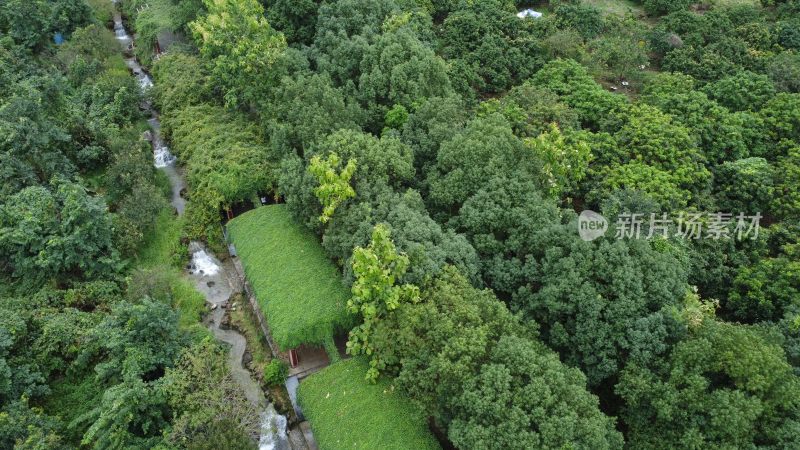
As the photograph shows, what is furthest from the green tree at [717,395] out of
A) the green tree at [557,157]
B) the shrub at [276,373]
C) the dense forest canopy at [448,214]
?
the shrub at [276,373]

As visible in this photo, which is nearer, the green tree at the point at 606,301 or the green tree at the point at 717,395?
the green tree at the point at 717,395

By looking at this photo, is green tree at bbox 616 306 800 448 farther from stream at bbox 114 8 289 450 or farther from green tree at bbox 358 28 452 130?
green tree at bbox 358 28 452 130

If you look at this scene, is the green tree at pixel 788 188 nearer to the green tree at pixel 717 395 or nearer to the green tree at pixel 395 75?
the green tree at pixel 717 395

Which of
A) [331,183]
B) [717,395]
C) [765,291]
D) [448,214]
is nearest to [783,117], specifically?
[765,291]

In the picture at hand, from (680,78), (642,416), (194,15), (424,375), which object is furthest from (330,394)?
(194,15)

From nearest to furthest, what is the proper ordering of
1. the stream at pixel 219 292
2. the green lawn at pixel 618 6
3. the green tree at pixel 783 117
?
the stream at pixel 219 292, the green tree at pixel 783 117, the green lawn at pixel 618 6

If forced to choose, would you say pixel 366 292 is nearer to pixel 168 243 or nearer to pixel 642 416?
pixel 642 416
